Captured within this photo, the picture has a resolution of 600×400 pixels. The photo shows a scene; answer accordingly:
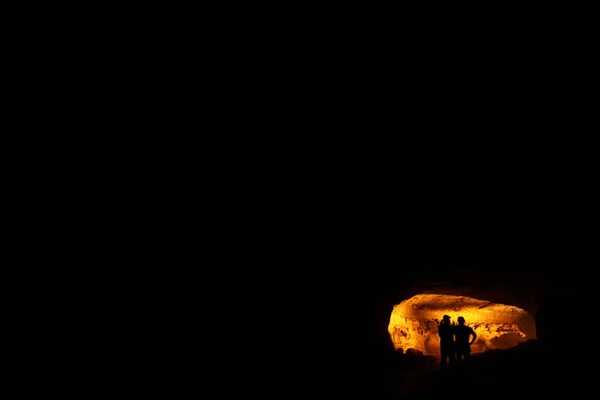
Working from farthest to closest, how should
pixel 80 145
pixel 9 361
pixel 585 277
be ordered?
pixel 585 277
pixel 80 145
pixel 9 361

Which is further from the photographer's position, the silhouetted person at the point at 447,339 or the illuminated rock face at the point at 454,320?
the illuminated rock face at the point at 454,320

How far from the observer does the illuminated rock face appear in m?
16.3

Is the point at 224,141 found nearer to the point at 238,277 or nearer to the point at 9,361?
the point at 238,277

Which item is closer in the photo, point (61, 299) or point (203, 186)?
point (61, 299)

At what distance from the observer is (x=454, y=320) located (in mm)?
17797

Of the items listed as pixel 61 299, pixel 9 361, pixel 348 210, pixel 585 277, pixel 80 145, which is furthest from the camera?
pixel 348 210

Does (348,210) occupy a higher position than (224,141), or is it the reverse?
(224,141)

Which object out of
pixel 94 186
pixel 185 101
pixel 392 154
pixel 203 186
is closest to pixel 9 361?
pixel 94 186

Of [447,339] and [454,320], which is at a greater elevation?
[454,320]

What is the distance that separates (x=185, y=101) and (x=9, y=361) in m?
7.02

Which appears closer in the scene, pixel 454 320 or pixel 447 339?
pixel 447 339

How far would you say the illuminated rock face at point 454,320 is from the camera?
16281 millimetres

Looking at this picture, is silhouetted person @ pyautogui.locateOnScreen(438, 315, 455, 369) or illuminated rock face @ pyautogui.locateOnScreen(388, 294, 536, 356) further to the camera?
illuminated rock face @ pyautogui.locateOnScreen(388, 294, 536, 356)

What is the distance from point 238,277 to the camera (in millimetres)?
11391
